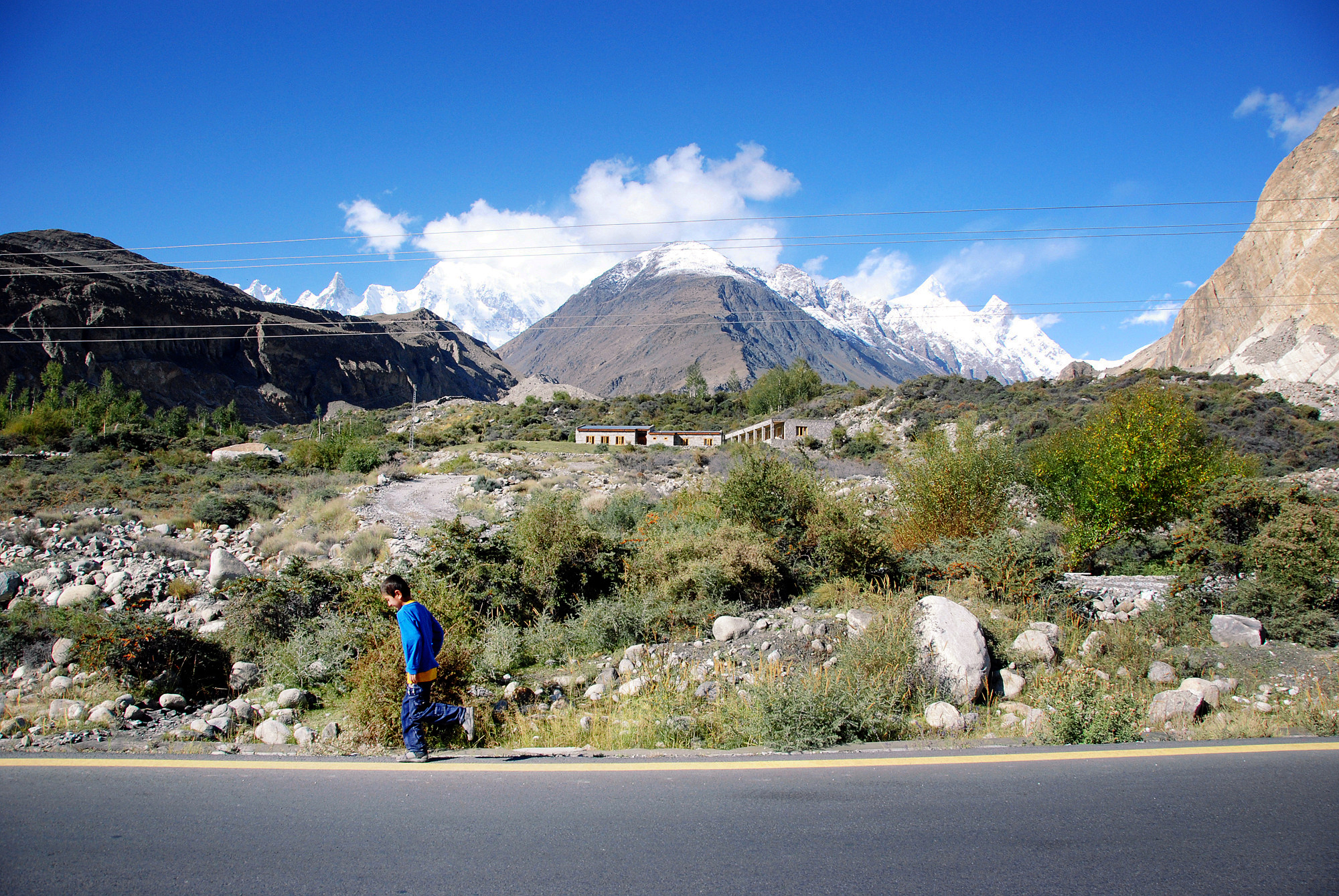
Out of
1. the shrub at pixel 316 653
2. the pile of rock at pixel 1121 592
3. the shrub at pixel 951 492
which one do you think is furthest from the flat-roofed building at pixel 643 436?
the shrub at pixel 316 653

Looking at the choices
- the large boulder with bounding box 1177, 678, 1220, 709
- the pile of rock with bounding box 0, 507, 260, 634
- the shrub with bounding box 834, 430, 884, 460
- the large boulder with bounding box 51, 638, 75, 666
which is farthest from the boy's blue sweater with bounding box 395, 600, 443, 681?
the shrub with bounding box 834, 430, 884, 460

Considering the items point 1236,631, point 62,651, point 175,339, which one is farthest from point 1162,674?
point 175,339

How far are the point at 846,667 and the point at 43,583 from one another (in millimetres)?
16289

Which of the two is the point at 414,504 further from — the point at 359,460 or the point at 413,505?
the point at 359,460

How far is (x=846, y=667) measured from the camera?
24.1ft

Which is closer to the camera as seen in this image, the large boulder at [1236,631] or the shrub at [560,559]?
the large boulder at [1236,631]

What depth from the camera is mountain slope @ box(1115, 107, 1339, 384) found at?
8812 centimetres

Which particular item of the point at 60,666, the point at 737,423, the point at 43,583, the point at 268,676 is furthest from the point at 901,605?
the point at 737,423

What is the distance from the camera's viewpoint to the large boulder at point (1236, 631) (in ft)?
28.2

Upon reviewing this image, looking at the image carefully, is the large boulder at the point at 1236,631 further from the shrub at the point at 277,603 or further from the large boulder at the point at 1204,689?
the shrub at the point at 277,603

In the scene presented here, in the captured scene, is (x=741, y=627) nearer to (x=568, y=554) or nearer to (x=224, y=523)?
(x=568, y=554)

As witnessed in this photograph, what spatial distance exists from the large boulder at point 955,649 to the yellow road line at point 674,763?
5.88ft

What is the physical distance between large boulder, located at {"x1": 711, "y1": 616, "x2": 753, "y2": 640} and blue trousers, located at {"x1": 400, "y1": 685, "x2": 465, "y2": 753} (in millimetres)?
4581

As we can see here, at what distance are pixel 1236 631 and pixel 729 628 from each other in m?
6.72
